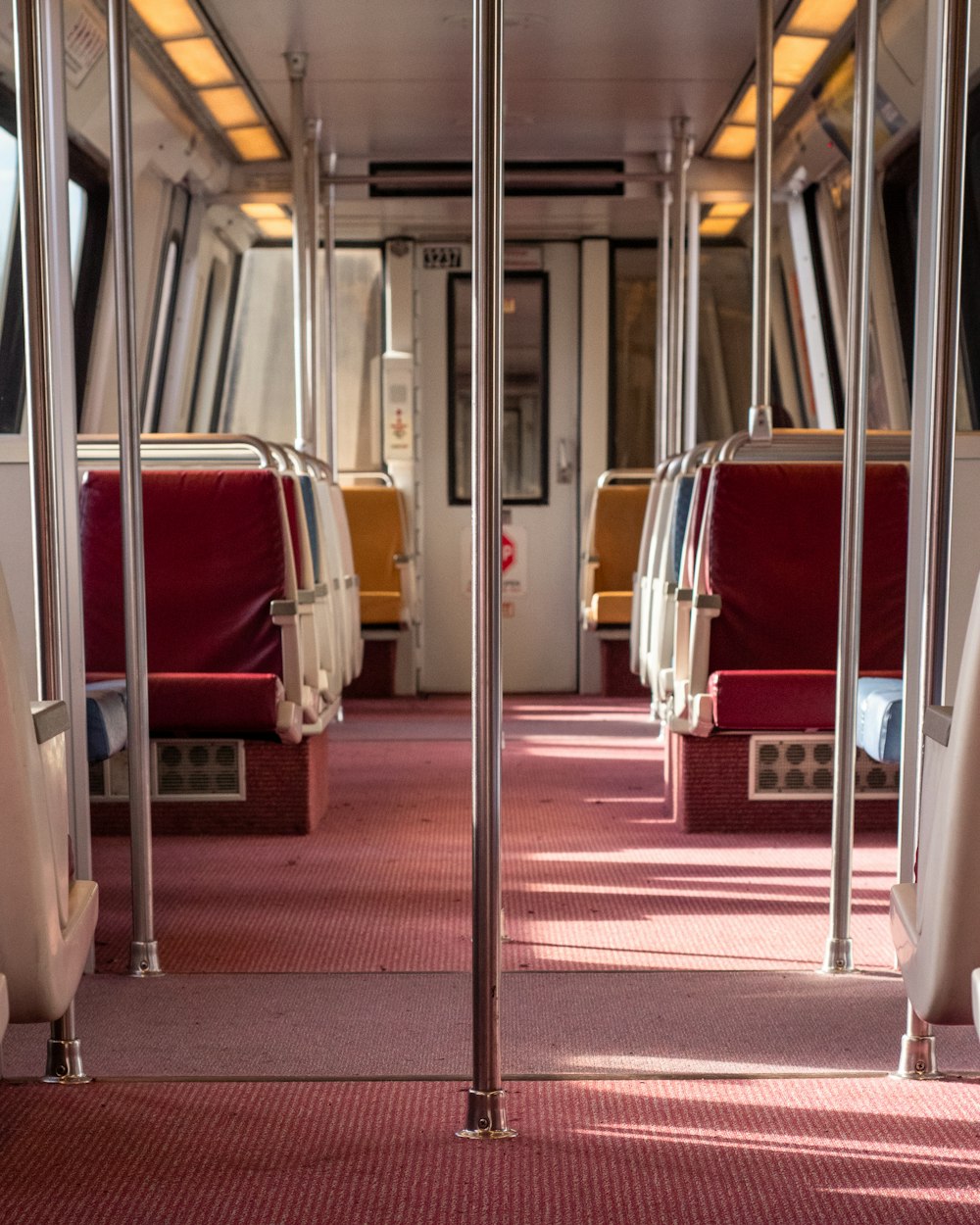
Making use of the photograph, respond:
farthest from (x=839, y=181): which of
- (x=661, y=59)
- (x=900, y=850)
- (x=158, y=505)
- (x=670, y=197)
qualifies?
(x=900, y=850)

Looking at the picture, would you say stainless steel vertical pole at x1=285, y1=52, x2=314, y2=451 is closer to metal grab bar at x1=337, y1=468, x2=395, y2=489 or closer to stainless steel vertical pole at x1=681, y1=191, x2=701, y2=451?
stainless steel vertical pole at x1=681, y1=191, x2=701, y2=451

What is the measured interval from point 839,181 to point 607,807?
4.05 m

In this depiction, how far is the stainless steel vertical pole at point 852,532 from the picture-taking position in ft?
8.96

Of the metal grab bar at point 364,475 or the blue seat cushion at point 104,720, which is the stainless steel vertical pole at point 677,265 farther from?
the blue seat cushion at point 104,720

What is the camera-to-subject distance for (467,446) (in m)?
8.66

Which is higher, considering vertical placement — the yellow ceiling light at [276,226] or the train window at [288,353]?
the yellow ceiling light at [276,226]

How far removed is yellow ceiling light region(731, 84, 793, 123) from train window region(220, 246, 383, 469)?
2797 millimetres

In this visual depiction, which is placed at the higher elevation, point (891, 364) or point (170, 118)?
point (170, 118)

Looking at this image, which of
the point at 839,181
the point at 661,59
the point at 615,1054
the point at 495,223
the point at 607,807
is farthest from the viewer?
the point at 839,181

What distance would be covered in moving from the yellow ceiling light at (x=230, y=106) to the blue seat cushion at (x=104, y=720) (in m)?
3.87

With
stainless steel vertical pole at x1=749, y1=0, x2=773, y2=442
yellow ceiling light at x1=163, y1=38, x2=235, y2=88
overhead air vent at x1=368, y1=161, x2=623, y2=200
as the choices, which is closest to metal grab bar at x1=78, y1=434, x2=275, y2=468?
stainless steel vertical pole at x1=749, y1=0, x2=773, y2=442

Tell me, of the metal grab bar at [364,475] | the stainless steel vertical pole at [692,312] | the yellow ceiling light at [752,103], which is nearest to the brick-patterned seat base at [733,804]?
the stainless steel vertical pole at [692,312]

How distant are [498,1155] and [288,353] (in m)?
7.53

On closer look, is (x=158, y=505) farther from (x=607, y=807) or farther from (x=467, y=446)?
(x=467, y=446)
